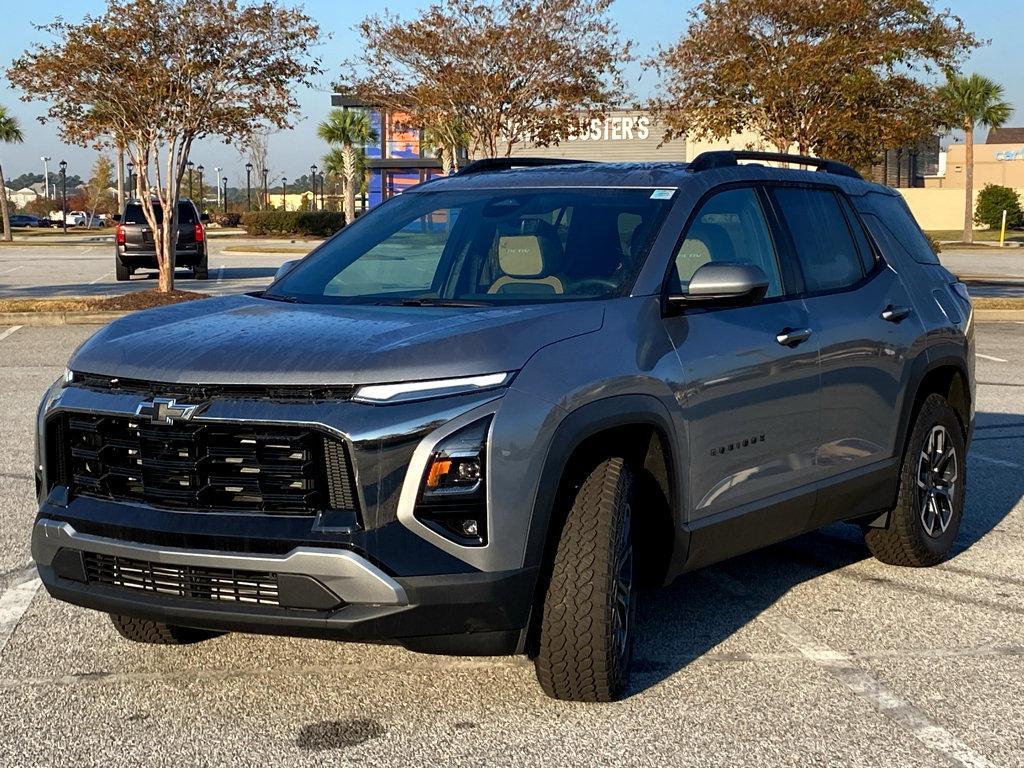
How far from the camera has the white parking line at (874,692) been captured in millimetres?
4133

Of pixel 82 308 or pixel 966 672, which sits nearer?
pixel 966 672

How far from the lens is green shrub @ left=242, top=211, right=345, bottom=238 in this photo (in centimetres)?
6525

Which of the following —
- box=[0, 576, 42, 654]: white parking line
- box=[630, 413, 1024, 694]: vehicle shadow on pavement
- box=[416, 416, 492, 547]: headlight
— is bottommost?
box=[630, 413, 1024, 694]: vehicle shadow on pavement

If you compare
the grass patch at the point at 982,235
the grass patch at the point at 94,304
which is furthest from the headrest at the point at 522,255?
the grass patch at the point at 982,235

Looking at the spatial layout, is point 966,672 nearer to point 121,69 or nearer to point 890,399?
point 890,399

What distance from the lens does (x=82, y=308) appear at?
19797mm

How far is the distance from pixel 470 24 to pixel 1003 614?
23118 mm

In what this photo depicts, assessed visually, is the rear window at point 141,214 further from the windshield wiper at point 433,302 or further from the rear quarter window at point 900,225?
the windshield wiper at point 433,302

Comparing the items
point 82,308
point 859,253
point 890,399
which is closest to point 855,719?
point 890,399

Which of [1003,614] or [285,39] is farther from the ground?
[285,39]

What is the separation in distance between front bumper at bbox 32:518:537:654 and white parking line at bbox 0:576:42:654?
1.22 metres

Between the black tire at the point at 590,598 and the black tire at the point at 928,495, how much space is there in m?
2.19

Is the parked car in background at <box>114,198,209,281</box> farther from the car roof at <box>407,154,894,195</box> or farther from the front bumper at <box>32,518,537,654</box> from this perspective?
the front bumper at <box>32,518,537,654</box>

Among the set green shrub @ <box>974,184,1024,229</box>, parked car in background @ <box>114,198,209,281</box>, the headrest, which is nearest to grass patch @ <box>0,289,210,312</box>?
parked car in background @ <box>114,198,209,281</box>
